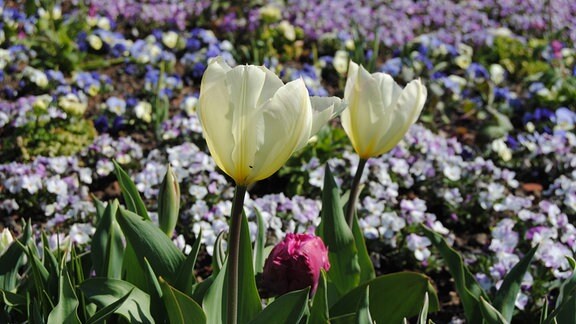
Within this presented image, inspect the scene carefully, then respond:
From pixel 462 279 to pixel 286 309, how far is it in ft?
1.98

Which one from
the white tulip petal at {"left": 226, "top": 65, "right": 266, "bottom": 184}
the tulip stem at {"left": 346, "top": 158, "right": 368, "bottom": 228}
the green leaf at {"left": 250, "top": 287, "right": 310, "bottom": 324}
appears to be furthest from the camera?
the tulip stem at {"left": 346, "top": 158, "right": 368, "bottom": 228}

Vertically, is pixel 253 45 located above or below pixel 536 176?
above

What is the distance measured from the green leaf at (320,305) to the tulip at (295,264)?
0.03 meters

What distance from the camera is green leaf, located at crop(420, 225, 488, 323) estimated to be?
182cm

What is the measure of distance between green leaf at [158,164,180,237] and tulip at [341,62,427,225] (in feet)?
1.55

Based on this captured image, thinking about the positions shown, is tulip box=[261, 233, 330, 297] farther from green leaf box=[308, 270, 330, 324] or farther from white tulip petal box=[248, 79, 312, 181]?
white tulip petal box=[248, 79, 312, 181]

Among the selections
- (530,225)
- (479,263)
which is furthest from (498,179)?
(479,263)

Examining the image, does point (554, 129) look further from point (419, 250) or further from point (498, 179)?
point (419, 250)

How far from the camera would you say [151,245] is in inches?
65.3

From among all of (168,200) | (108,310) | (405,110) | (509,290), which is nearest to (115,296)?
(108,310)

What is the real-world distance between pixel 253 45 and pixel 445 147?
152 cm

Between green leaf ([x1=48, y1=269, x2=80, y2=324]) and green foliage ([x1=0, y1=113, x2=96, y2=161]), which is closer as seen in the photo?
green leaf ([x1=48, y1=269, x2=80, y2=324])

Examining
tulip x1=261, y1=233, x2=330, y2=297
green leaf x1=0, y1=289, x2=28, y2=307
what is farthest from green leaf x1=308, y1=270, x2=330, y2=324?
green leaf x1=0, y1=289, x2=28, y2=307

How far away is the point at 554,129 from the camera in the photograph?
3.76 metres
